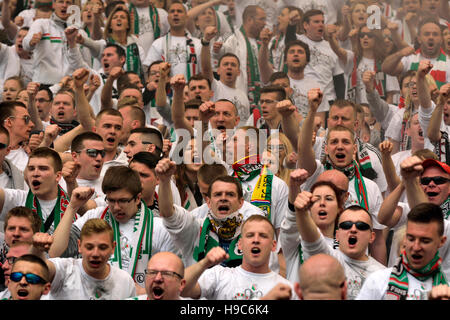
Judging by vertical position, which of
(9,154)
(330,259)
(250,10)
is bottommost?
(330,259)

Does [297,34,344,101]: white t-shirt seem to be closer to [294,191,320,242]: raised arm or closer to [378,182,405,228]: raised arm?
[378,182,405,228]: raised arm

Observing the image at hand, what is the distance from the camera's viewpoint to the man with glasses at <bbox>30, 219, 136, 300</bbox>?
6715mm

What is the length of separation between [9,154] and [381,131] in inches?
184

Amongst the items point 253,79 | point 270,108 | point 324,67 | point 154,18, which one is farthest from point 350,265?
point 154,18

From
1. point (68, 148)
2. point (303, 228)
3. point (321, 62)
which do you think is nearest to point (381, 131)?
point (321, 62)

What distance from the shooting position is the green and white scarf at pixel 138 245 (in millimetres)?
7371

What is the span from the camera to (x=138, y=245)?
7.41 meters

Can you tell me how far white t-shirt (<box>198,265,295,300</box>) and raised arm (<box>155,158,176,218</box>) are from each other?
63cm

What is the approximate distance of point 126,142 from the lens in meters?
9.85

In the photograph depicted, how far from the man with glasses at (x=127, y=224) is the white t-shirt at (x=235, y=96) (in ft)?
14.0

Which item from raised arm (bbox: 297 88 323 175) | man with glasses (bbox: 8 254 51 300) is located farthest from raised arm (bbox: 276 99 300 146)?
man with glasses (bbox: 8 254 51 300)

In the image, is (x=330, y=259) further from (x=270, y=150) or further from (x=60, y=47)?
(x=60, y=47)

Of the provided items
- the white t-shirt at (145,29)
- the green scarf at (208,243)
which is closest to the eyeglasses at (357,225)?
the green scarf at (208,243)

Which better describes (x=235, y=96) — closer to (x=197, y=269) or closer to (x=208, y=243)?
(x=208, y=243)
